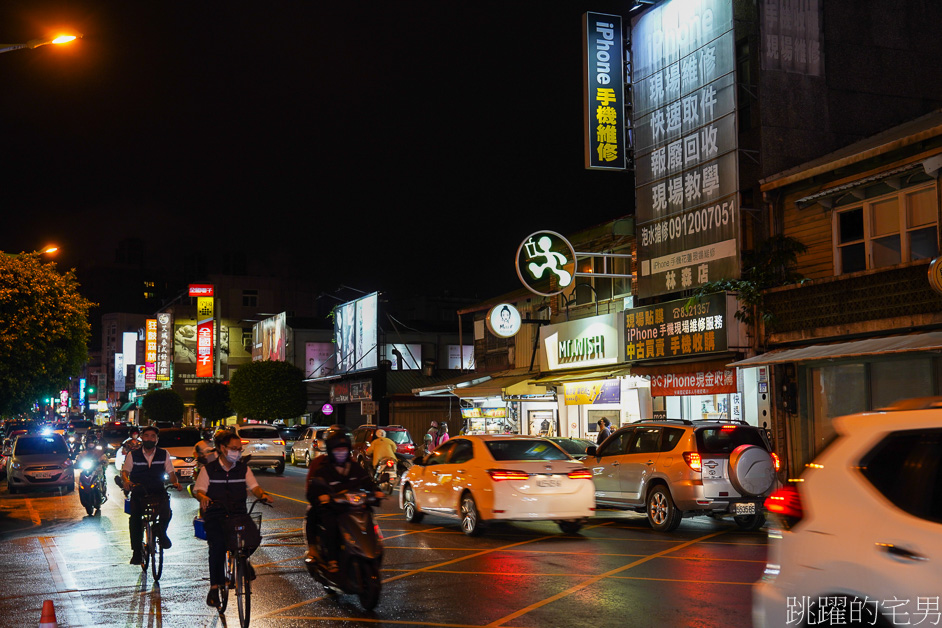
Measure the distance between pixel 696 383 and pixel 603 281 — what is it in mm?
7449

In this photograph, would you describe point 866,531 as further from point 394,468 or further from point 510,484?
point 394,468

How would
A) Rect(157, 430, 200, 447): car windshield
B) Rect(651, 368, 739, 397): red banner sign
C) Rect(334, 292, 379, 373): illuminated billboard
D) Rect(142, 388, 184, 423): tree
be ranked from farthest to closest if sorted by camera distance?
Rect(142, 388, 184, 423): tree → Rect(334, 292, 379, 373): illuminated billboard → Rect(157, 430, 200, 447): car windshield → Rect(651, 368, 739, 397): red banner sign

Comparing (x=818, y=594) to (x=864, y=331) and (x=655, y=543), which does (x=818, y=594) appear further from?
(x=864, y=331)

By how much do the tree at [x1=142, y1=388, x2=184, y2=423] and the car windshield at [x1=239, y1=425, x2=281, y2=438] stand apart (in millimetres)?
53712

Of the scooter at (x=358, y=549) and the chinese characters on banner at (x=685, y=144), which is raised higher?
the chinese characters on banner at (x=685, y=144)

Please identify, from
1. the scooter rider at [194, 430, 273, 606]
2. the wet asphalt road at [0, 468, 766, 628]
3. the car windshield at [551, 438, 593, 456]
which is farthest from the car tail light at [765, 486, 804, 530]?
the car windshield at [551, 438, 593, 456]

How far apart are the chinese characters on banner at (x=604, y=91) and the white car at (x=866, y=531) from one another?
20.2m

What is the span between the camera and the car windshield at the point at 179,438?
25.3 meters

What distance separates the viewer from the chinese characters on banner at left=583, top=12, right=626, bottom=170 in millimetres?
24766

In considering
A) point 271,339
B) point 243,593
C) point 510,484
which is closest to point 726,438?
point 510,484

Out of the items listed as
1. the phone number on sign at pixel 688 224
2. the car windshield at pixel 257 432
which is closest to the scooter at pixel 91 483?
the car windshield at pixel 257 432

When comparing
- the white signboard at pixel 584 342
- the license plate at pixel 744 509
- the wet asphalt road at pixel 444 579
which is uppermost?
the white signboard at pixel 584 342

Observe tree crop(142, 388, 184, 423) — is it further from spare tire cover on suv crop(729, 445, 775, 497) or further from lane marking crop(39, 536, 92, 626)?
spare tire cover on suv crop(729, 445, 775, 497)

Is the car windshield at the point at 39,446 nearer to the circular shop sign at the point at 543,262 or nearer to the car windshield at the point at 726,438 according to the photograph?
the circular shop sign at the point at 543,262
